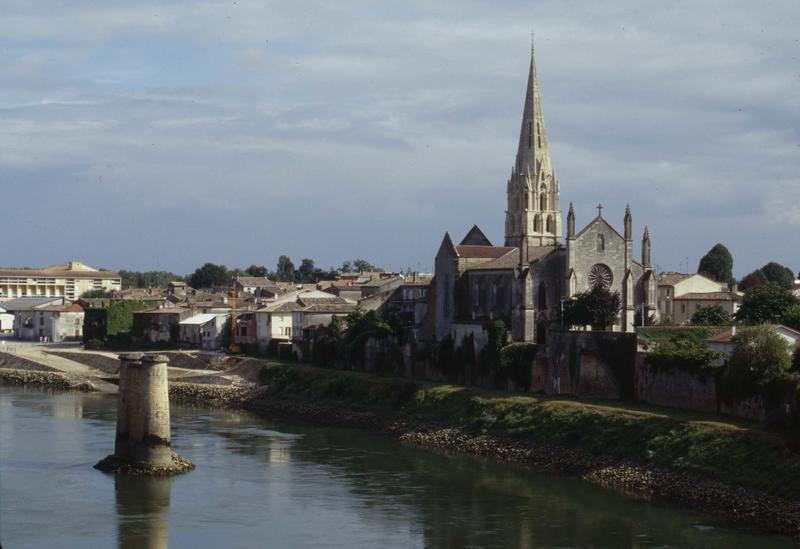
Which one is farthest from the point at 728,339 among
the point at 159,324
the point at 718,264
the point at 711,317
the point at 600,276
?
the point at 718,264

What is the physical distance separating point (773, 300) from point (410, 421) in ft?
61.8

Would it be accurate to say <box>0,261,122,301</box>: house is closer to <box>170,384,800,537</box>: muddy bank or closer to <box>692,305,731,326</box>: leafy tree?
<box>170,384,800,537</box>: muddy bank

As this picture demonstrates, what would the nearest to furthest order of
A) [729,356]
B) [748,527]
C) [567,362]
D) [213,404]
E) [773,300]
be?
[748,527] < [729,356] < [567,362] < [773,300] < [213,404]

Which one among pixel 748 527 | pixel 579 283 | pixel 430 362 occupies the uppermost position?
pixel 579 283

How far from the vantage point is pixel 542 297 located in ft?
197

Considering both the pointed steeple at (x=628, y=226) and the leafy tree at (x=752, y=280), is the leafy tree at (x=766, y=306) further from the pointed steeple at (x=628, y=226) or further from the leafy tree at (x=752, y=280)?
the leafy tree at (x=752, y=280)

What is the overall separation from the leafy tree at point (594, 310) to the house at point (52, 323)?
55.0 meters

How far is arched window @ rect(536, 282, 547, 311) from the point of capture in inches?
2360

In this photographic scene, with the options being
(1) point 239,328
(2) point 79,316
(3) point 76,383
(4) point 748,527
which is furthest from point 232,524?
(2) point 79,316

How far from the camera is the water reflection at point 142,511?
31561 millimetres

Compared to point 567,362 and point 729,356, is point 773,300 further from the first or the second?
point 729,356

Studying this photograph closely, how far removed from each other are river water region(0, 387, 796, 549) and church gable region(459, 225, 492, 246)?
28.6m

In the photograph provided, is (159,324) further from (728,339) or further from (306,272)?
(306,272)

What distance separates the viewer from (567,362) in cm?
5075
